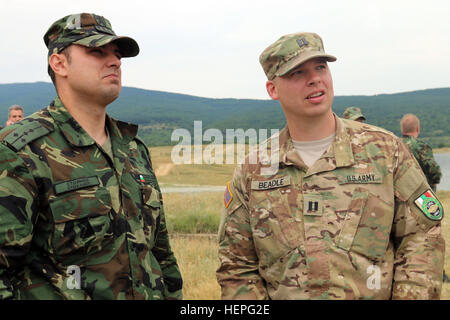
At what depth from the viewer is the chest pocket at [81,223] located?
215 cm

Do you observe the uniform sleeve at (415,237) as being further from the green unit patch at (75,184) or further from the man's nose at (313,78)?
the green unit patch at (75,184)

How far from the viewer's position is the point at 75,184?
88.2 inches

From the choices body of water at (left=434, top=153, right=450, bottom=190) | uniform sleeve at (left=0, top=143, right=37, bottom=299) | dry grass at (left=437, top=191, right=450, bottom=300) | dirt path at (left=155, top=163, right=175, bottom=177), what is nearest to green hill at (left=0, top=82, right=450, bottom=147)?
body of water at (left=434, top=153, right=450, bottom=190)

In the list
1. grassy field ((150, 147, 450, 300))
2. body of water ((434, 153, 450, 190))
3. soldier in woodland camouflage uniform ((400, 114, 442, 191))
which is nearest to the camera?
grassy field ((150, 147, 450, 300))

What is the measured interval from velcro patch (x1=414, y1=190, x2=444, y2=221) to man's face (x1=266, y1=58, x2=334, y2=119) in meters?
0.68

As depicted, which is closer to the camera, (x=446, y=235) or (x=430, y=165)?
(x=430, y=165)

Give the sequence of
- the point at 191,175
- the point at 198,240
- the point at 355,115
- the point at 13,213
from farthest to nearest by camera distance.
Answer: the point at 191,175
the point at 198,240
the point at 355,115
the point at 13,213

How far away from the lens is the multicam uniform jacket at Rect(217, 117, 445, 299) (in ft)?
7.39

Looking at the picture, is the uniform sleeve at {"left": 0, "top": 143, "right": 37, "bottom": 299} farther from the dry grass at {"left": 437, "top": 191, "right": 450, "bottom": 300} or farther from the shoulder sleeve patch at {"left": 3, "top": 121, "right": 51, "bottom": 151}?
the dry grass at {"left": 437, "top": 191, "right": 450, "bottom": 300}

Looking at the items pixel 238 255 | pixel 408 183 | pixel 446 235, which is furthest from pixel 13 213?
pixel 446 235

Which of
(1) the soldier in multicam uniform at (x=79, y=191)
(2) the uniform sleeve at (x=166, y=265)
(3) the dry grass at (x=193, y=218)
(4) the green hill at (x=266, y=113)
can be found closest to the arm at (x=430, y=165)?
Result: (3) the dry grass at (x=193, y=218)

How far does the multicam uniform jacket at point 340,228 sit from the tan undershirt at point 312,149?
50 mm

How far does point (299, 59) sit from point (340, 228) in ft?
3.13

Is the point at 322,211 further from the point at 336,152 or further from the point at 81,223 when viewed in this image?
the point at 81,223
